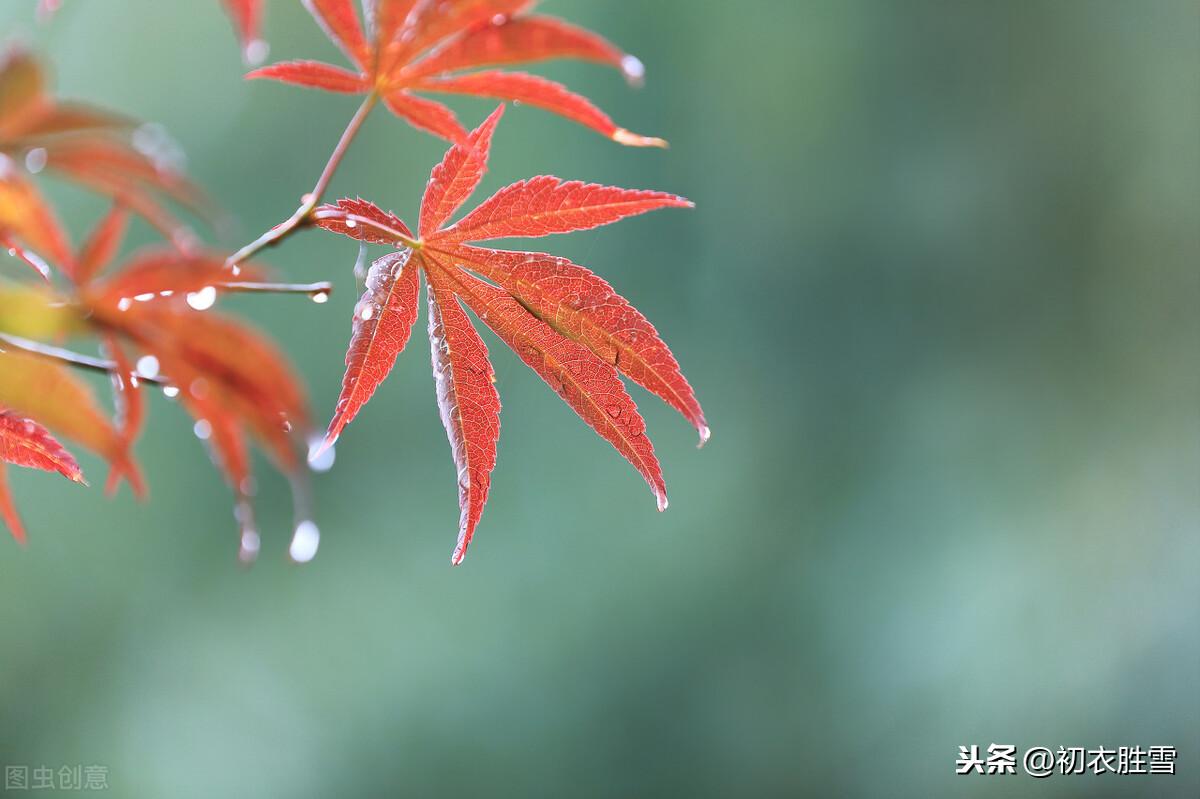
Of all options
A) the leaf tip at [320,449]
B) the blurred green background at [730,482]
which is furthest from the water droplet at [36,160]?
the blurred green background at [730,482]

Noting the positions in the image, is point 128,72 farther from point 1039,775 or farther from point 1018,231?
point 1039,775

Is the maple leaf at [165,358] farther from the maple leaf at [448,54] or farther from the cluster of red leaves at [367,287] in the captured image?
the maple leaf at [448,54]

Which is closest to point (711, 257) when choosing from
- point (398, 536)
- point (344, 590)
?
point (398, 536)

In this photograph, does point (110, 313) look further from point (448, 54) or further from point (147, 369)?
point (448, 54)

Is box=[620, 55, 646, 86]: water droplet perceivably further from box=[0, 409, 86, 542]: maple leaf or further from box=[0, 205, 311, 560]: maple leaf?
box=[0, 409, 86, 542]: maple leaf

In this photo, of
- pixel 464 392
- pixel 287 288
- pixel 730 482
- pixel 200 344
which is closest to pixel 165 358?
pixel 200 344

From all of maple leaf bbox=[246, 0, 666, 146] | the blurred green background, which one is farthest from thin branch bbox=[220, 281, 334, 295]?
the blurred green background
